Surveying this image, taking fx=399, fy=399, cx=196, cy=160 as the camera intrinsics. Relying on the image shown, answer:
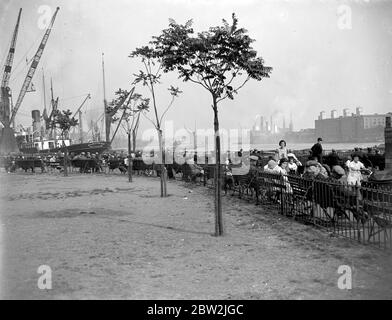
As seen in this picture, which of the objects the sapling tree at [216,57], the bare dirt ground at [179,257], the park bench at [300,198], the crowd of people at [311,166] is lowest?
the bare dirt ground at [179,257]

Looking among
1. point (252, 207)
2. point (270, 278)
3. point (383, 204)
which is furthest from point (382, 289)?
point (252, 207)

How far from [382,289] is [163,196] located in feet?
32.9

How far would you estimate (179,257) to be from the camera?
21.4 ft

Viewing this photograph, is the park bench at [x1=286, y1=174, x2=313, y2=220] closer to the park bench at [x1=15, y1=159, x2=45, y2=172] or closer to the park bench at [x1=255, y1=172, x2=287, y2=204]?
the park bench at [x1=255, y1=172, x2=287, y2=204]

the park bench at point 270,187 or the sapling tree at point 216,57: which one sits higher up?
the sapling tree at point 216,57

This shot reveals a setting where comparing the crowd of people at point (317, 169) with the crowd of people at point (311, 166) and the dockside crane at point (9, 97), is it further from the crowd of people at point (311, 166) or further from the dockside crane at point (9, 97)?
the dockside crane at point (9, 97)

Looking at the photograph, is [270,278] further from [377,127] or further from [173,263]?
[377,127]

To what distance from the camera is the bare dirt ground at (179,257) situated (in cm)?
498

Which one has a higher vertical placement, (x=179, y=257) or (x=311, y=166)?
(x=311, y=166)

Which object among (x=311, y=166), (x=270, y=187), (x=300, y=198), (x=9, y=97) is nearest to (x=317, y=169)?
(x=311, y=166)

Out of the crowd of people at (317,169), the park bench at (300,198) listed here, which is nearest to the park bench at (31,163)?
the crowd of people at (317,169)

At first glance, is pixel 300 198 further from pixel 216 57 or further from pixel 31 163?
pixel 31 163

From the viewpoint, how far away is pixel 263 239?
769 centimetres

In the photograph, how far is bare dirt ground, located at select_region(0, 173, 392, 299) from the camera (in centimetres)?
498
